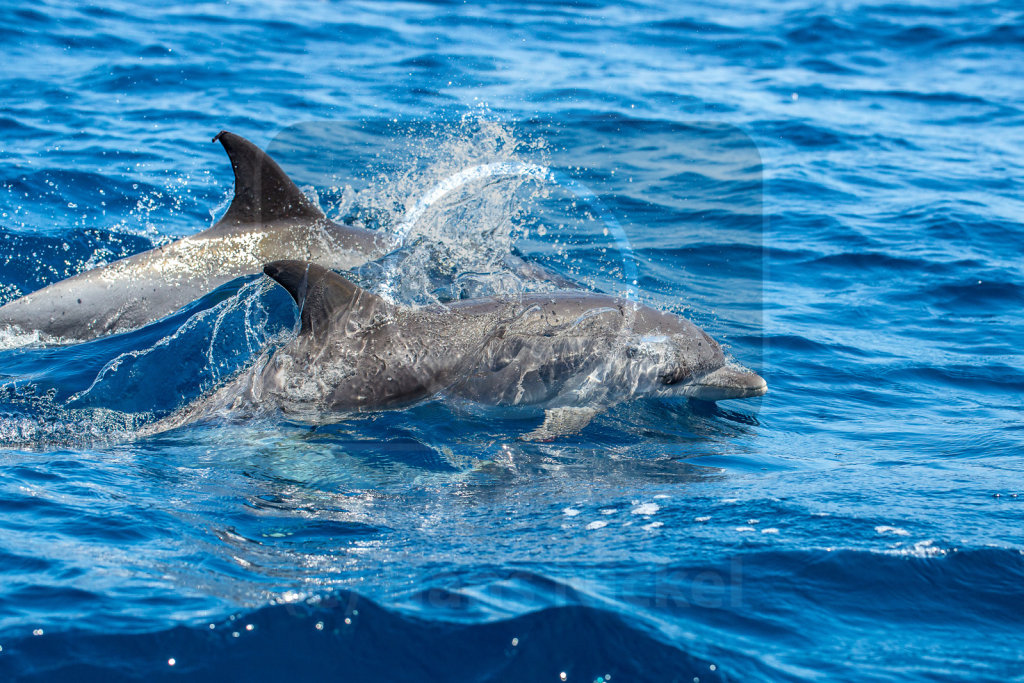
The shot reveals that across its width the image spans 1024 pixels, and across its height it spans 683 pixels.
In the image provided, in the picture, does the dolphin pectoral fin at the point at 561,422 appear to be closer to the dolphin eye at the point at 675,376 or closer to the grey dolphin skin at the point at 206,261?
the dolphin eye at the point at 675,376

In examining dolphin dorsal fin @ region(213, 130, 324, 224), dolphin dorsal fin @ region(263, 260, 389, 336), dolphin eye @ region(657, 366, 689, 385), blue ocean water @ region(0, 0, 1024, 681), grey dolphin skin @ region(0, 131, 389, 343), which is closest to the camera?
blue ocean water @ region(0, 0, 1024, 681)

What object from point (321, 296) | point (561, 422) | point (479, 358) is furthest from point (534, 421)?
point (321, 296)

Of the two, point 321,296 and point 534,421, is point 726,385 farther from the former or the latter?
point 321,296

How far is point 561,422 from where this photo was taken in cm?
670

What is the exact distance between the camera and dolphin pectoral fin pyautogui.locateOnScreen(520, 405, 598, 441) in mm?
6461

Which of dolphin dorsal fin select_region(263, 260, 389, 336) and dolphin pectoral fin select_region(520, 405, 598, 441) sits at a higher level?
dolphin dorsal fin select_region(263, 260, 389, 336)

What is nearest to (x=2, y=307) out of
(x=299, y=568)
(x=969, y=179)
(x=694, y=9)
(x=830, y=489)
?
(x=299, y=568)

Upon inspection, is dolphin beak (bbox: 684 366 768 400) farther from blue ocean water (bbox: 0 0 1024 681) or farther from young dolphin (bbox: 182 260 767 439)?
blue ocean water (bbox: 0 0 1024 681)

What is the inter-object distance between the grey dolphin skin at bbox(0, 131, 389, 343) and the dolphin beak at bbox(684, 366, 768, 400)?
11.9ft

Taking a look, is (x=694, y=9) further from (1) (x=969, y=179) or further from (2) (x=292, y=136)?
(2) (x=292, y=136)

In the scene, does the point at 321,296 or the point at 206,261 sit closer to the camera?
the point at 321,296

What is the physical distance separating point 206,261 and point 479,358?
3.57m

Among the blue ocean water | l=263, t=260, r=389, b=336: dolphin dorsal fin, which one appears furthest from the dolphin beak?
l=263, t=260, r=389, b=336: dolphin dorsal fin

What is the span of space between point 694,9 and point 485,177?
18.1 m
